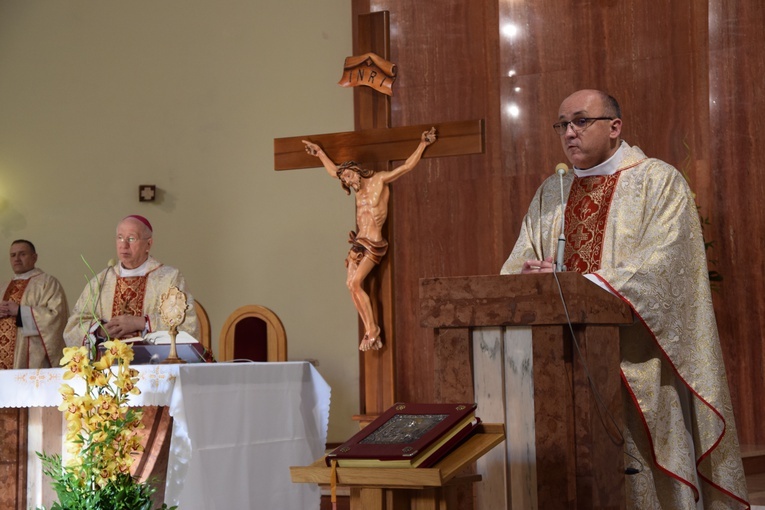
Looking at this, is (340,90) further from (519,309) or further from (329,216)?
(519,309)

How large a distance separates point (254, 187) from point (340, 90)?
3.66 feet

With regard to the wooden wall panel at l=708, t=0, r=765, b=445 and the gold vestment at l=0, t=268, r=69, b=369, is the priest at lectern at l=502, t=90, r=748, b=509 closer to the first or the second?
the wooden wall panel at l=708, t=0, r=765, b=445

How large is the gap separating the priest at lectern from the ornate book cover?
79 cm

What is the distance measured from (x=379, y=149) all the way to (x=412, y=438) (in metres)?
3.93

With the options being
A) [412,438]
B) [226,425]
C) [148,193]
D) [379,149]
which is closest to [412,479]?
[412,438]

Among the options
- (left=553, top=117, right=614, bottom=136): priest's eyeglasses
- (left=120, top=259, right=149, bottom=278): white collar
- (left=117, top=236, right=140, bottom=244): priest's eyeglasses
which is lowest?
(left=120, top=259, right=149, bottom=278): white collar

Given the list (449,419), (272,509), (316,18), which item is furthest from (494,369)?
(316,18)

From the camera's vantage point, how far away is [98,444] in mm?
3650

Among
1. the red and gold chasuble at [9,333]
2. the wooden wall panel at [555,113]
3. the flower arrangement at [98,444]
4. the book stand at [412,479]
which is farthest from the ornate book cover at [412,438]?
the red and gold chasuble at [9,333]

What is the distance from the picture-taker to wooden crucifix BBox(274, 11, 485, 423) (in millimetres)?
6027

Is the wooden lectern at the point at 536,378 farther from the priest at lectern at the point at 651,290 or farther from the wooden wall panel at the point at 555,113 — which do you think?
the wooden wall panel at the point at 555,113

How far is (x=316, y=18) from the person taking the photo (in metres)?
8.37

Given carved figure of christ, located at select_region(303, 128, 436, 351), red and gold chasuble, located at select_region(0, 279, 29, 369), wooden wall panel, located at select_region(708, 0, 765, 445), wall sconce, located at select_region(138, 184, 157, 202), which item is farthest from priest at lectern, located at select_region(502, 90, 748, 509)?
wall sconce, located at select_region(138, 184, 157, 202)

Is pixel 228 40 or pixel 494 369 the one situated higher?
pixel 228 40
